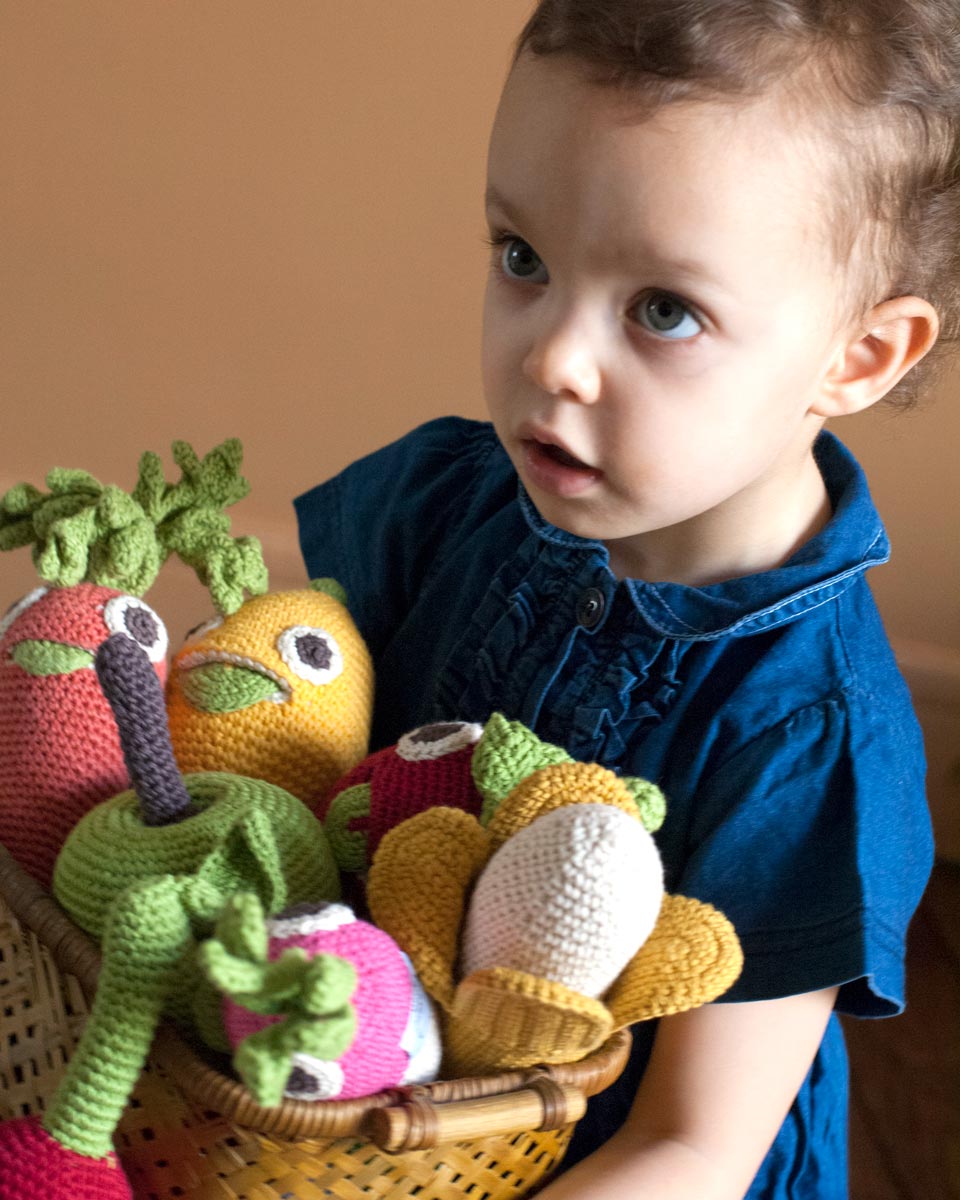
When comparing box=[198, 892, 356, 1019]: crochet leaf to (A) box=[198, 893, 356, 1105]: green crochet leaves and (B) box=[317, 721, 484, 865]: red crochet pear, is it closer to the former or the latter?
(A) box=[198, 893, 356, 1105]: green crochet leaves

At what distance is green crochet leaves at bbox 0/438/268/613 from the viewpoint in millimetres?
622

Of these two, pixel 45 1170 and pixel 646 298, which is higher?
pixel 646 298

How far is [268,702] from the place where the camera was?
24.4 inches

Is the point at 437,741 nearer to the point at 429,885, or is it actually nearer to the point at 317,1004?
the point at 429,885

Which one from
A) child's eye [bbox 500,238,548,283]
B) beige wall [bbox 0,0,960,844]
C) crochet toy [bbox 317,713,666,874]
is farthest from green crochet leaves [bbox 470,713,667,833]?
beige wall [bbox 0,0,960,844]

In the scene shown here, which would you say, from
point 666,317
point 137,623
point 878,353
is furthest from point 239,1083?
point 878,353

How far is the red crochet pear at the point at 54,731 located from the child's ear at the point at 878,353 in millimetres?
383

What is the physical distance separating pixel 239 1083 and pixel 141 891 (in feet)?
0.24

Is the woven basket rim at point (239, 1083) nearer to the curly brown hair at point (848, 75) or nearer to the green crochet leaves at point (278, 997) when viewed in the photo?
the green crochet leaves at point (278, 997)

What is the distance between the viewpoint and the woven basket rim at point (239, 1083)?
0.41 meters

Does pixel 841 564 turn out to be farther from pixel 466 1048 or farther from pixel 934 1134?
pixel 934 1134

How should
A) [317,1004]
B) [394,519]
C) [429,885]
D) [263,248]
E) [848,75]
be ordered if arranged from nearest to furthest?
1. [317,1004]
2. [429,885]
3. [848,75]
4. [394,519]
5. [263,248]

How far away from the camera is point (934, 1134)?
1.11 metres

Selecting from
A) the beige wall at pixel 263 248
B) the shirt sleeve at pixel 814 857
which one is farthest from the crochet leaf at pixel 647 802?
the beige wall at pixel 263 248
